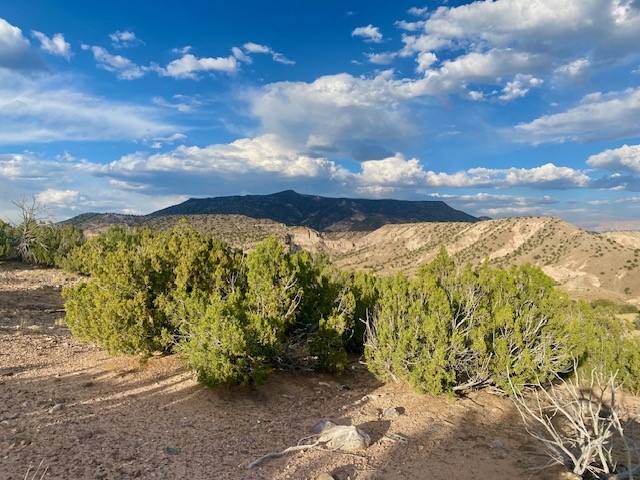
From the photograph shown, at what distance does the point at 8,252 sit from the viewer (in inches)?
1054

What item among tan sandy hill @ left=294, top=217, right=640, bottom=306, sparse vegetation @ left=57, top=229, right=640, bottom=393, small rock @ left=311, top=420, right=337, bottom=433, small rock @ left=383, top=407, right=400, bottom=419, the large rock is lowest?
tan sandy hill @ left=294, top=217, right=640, bottom=306

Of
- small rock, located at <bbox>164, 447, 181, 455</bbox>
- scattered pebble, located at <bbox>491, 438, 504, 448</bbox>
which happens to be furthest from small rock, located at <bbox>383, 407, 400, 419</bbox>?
small rock, located at <bbox>164, 447, 181, 455</bbox>

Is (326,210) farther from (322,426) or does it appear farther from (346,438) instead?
(346,438)

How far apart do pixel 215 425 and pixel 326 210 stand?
168 m

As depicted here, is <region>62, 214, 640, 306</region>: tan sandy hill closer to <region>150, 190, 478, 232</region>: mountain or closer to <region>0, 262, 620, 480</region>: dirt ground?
<region>150, 190, 478, 232</region>: mountain

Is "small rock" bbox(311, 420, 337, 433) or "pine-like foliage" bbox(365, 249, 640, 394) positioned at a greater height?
"pine-like foliage" bbox(365, 249, 640, 394)

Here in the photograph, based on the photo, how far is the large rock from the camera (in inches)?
279

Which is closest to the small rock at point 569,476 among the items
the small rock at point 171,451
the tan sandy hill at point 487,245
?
the small rock at point 171,451

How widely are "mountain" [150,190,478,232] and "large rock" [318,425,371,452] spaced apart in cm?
13349

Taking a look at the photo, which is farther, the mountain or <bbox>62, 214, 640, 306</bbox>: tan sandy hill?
the mountain

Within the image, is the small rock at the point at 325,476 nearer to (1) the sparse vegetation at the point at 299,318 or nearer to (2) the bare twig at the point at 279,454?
(2) the bare twig at the point at 279,454

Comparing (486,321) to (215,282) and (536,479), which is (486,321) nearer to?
(536,479)

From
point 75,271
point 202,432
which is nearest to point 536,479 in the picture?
point 202,432

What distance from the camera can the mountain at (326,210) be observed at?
147m
